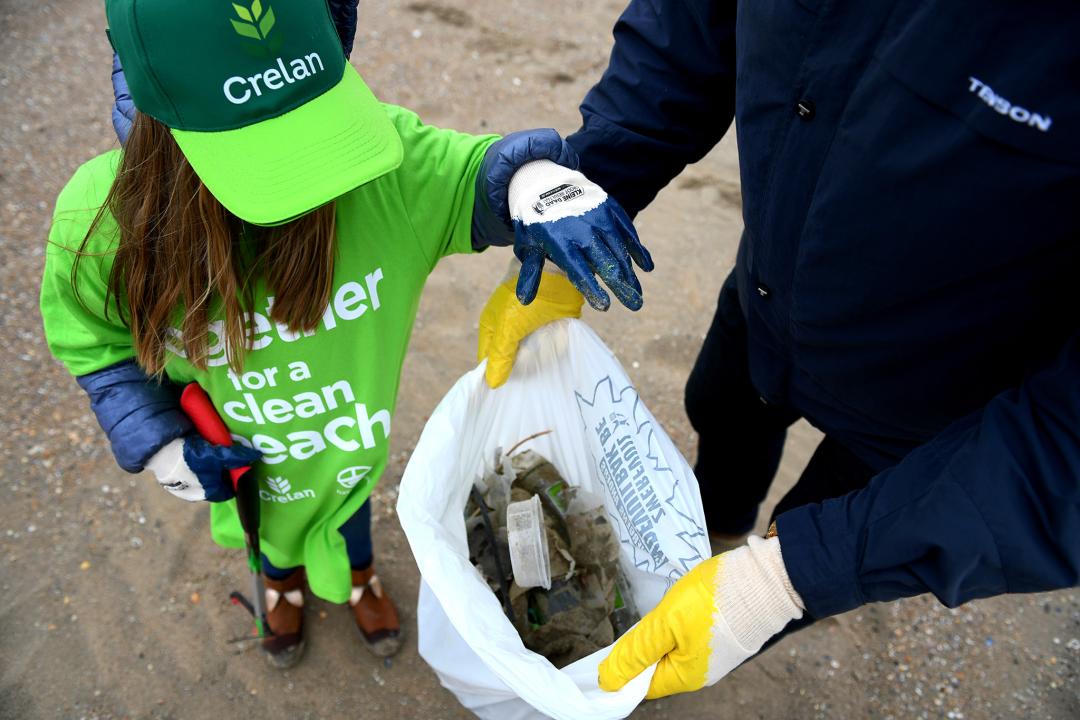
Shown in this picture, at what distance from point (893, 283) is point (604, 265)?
356 mm

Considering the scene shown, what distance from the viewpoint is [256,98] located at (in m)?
0.90

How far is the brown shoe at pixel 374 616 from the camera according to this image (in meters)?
1.71

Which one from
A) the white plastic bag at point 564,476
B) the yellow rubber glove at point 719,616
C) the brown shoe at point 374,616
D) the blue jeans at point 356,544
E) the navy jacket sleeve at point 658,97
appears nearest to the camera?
the yellow rubber glove at point 719,616

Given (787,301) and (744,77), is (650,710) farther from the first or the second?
(744,77)

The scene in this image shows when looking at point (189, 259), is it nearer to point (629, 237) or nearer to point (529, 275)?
point (529, 275)

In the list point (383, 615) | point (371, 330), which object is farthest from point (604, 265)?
point (383, 615)

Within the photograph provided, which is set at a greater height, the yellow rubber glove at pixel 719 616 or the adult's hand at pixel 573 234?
the adult's hand at pixel 573 234

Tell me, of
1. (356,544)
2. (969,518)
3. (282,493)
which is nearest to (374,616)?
(356,544)

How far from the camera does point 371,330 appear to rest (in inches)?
47.0

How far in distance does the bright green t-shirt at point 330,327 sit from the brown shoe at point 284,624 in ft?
1.36

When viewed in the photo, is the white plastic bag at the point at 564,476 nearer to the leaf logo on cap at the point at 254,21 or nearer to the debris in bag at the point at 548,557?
the debris in bag at the point at 548,557

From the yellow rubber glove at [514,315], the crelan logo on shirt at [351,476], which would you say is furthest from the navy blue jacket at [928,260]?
the crelan logo on shirt at [351,476]

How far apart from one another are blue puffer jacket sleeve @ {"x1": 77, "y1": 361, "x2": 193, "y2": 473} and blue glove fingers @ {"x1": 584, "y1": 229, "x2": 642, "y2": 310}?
659mm

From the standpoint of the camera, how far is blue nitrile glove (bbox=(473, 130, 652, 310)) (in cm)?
104
